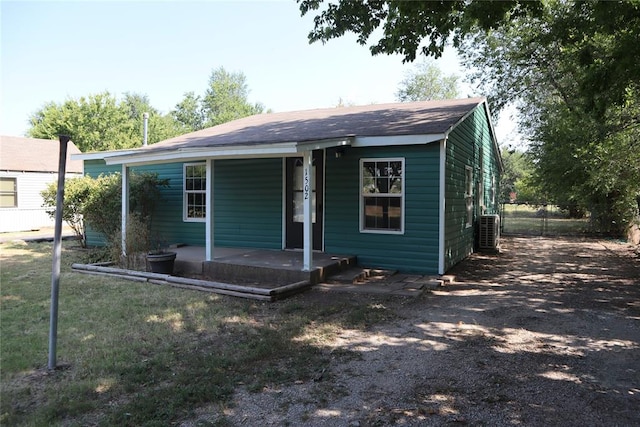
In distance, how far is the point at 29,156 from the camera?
2000 centimetres

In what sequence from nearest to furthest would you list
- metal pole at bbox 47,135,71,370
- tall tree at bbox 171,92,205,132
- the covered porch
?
metal pole at bbox 47,135,71,370, the covered porch, tall tree at bbox 171,92,205,132

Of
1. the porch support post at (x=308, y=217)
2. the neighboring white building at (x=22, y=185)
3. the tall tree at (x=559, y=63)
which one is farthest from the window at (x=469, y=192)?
the neighboring white building at (x=22, y=185)

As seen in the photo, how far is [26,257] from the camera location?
33.9 ft

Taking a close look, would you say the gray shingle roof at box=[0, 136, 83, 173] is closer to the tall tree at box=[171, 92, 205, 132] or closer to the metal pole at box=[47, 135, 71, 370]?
the metal pole at box=[47, 135, 71, 370]

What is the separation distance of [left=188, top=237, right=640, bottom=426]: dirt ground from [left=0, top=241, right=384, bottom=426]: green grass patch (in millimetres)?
242

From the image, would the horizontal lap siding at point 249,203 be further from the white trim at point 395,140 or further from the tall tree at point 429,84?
the tall tree at point 429,84

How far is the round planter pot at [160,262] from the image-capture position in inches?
315

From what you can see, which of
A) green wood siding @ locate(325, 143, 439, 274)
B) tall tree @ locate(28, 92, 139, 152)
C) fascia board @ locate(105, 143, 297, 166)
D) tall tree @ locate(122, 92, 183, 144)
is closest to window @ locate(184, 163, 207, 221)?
fascia board @ locate(105, 143, 297, 166)

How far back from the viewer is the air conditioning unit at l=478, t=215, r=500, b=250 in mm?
11711

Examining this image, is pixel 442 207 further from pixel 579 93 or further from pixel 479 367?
pixel 479 367

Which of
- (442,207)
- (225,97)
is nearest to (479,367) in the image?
(442,207)

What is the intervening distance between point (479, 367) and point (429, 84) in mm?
44702

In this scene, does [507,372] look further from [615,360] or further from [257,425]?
[257,425]

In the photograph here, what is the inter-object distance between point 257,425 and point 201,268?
576 cm
